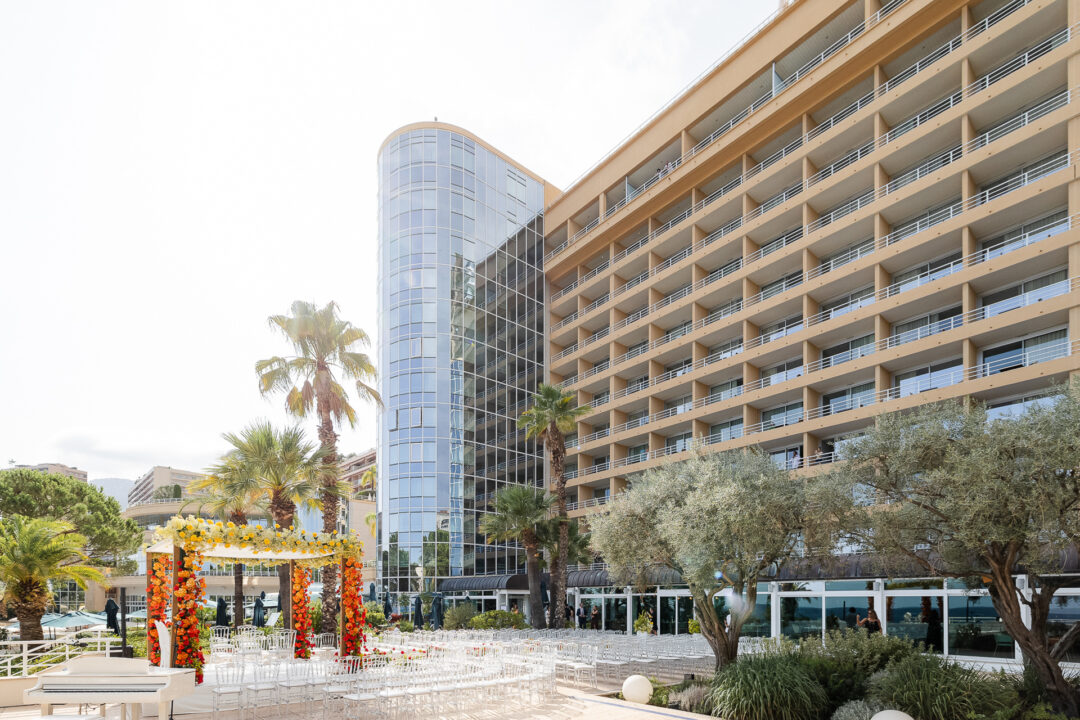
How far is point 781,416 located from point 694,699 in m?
24.9

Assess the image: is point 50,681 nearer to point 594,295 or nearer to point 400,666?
point 400,666

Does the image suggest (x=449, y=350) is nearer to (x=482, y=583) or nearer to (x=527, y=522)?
(x=482, y=583)

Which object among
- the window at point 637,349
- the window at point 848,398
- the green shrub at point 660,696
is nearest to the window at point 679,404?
the window at point 637,349

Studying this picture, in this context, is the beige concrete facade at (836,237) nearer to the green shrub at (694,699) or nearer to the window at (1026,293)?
the window at (1026,293)

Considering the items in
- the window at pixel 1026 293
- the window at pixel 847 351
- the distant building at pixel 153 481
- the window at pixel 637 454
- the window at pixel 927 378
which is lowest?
the distant building at pixel 153 481

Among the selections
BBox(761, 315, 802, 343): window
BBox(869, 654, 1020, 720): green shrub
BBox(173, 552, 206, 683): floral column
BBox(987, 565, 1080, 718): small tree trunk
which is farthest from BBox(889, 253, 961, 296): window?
BBox(173, 552, 206, 683): floral column

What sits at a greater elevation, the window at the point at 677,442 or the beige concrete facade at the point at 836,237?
the beige concrete facade at the point at 836,237

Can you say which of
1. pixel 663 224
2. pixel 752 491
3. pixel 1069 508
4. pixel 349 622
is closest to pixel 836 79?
pixel 663 224

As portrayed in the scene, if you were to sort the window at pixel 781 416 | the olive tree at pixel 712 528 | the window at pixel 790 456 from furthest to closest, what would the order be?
the window at pixel 781 416 < the window at pixel 790 456 < the olive tree at pixel 712 528

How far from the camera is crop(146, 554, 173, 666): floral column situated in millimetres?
16234

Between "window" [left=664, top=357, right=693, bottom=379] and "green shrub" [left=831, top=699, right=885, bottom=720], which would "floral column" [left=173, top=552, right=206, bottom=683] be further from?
"window" [left=664, top=357, right=693, bottom=379]

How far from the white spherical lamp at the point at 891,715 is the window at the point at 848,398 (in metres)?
22.9

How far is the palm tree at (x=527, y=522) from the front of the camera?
34.6 m

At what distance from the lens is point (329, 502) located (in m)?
27.9
